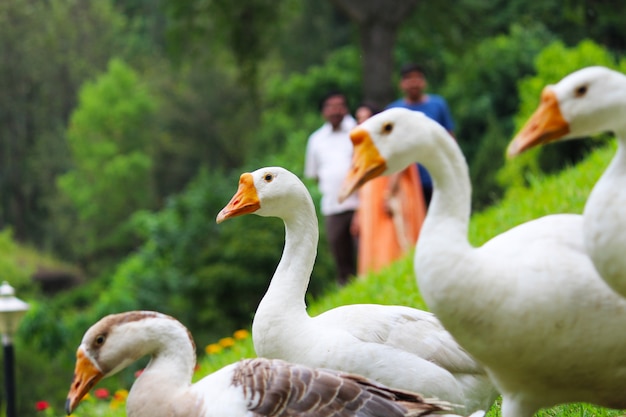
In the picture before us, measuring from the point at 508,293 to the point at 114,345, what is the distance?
1540 mm

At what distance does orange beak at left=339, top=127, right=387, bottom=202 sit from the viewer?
3.20 metres

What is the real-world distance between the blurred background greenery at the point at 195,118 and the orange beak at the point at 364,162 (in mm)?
3455

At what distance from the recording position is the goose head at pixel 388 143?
3221 mm

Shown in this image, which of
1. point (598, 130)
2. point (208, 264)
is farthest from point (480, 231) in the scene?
point (208, 264)

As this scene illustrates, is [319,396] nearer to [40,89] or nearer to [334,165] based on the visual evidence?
[334,165]

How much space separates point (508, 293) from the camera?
3.12 metres

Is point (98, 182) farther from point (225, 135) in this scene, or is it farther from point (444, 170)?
point (444, 170)

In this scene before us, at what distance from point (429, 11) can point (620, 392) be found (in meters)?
17.8

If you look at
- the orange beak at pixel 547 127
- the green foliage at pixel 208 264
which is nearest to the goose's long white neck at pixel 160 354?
the orange beak at pixel 547 127

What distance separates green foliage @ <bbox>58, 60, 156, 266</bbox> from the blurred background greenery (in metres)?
0.09

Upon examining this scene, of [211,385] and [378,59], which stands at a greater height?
[378,59]

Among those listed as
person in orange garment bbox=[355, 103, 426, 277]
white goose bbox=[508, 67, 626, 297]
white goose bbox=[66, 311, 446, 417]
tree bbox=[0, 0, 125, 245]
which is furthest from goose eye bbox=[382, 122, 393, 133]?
tree bbox=[0, 0, 125, 245]

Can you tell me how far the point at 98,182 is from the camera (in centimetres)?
4728

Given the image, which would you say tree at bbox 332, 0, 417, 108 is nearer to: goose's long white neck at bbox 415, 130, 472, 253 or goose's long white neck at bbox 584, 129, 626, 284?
goose's long white neck at bbox 415, 130, 472, 253
